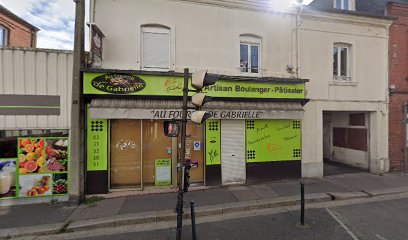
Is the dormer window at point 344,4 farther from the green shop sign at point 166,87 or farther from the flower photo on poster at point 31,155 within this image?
the flower photo on poster at point 31,155

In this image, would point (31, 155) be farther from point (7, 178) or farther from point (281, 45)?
point (281, 45)

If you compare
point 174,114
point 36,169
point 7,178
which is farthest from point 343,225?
point 7,178

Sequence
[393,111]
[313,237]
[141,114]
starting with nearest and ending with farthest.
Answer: [313,237], [141,114], [393,111]

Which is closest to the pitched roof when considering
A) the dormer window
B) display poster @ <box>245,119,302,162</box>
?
display poster @ <box>245,119,302,162</box>

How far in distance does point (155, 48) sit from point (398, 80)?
9.11 m

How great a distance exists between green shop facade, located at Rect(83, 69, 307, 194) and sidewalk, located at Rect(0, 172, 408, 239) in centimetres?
57

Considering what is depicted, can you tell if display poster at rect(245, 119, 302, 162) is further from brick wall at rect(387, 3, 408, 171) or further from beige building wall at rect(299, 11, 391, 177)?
brick wall at rect(387, 3, 408, 171)

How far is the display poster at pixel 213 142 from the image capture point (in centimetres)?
684

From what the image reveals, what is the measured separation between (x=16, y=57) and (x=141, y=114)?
11.3 feet

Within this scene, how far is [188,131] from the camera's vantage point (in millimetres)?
6898

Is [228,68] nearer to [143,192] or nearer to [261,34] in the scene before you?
[261,34]

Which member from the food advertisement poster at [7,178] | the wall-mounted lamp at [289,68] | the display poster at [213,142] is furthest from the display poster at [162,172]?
the wall-mounted lamp at [289,68]

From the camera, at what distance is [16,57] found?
5.65 metres

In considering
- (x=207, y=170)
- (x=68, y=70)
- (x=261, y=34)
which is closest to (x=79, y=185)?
(x=68, y=70)
